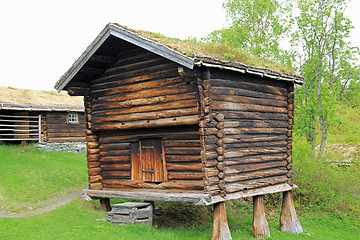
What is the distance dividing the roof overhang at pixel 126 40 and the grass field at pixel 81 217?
15.1 feet

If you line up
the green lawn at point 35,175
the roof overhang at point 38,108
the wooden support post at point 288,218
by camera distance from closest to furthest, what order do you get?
the wooden support post at point 288,218
the green lawn at point 35,175
the roof overhang at point 38,108

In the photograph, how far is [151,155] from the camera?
1177 centimetres

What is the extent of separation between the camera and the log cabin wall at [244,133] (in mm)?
9992

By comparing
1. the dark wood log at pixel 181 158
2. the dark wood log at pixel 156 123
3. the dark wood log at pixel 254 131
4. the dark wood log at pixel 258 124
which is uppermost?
the dark wood log at pixel 156 123

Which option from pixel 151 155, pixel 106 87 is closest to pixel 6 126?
pixel 106 87

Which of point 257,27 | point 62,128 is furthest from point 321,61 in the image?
point 62,128

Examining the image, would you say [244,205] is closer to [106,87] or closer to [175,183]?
[175,183]

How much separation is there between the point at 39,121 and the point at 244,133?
2041 centimetres

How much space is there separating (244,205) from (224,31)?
1889 centimetres

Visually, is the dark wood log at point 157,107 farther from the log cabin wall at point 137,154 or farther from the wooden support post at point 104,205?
the wooden support post at point 104,205

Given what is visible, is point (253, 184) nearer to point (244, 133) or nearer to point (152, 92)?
point (244, 133)

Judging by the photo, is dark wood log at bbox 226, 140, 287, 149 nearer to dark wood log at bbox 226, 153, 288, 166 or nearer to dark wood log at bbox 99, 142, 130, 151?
dark wood log at bbox 226, 153, 288, 166

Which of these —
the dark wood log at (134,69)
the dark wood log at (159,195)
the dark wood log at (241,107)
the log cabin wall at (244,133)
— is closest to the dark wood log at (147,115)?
the dark wood log at (241,107)

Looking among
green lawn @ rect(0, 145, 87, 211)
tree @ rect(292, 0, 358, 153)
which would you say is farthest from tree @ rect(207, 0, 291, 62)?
green lawn @ rect(0, 145, 87, 211)
